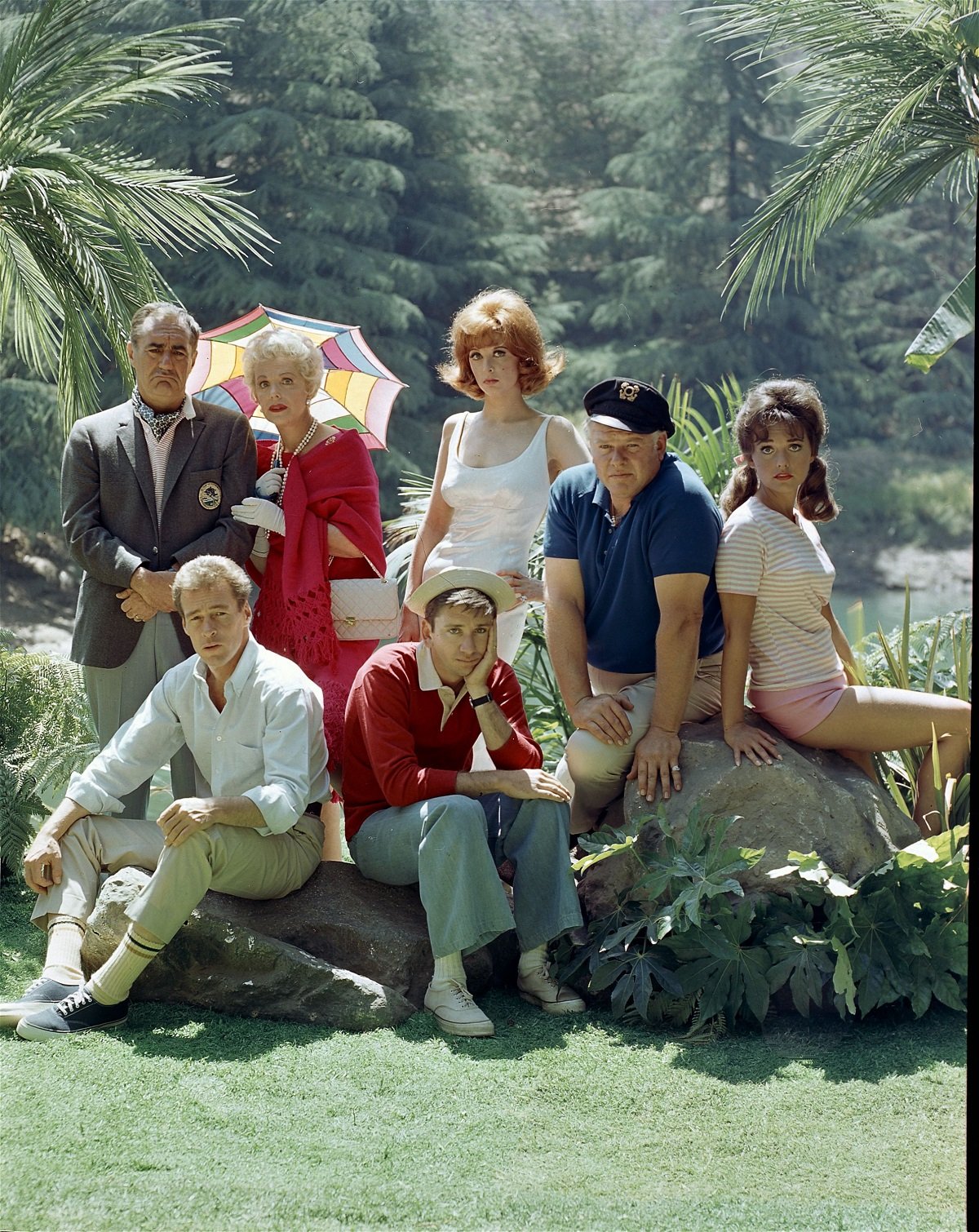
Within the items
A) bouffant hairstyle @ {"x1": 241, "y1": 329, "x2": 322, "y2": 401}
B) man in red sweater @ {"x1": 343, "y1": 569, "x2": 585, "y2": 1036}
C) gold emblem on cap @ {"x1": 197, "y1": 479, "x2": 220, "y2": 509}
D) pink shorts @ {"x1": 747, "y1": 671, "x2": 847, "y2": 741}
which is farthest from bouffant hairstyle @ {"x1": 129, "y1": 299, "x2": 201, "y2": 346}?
pink shorts @ {"x1": 747, "y1": 671, "x2": 847, "y2": 741}

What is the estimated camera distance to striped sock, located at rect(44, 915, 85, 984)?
3.12 m

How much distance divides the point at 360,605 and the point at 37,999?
125 cm

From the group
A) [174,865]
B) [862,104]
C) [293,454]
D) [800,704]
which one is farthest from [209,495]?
[862,104]

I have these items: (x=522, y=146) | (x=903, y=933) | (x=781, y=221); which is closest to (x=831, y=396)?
(x=522, y=146)

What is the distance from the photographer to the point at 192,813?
301 centimetres

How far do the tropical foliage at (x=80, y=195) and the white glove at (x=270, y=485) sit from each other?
1073 millimetres

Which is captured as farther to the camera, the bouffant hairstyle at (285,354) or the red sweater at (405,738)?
the bouffant hairstyle at (285,354)

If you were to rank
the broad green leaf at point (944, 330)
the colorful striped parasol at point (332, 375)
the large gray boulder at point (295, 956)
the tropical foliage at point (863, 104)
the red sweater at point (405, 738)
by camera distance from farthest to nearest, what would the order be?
the colorful striped parasol at point (332, 375), the tropical foliage at point (863, 104), the red sweater at point (405, 738), the large gray boulder at point (295, 956), the broad green leaf at point (944, 330)

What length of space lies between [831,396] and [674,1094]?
18618 mm

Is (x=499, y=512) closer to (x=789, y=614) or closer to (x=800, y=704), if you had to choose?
(x=789, y=614)

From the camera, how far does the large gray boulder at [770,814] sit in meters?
3.30

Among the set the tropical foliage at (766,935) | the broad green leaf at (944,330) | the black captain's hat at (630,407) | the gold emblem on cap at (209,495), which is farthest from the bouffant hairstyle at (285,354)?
the broad green leaf at (944,330)

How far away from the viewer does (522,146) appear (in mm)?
22531

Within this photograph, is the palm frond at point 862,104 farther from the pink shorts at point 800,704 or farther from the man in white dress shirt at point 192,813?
the man in white dress shirt at point 192,813
